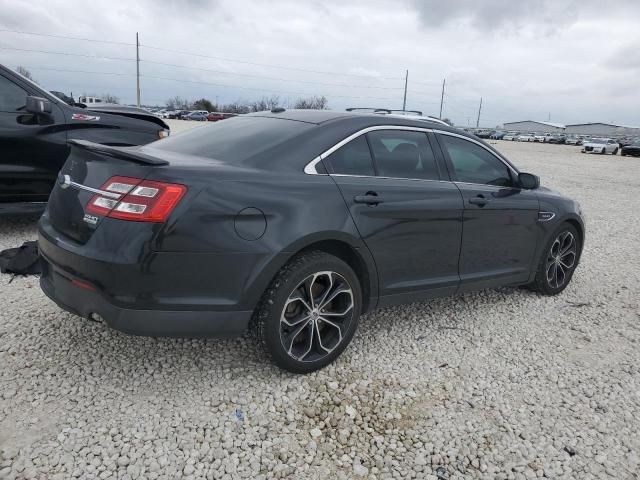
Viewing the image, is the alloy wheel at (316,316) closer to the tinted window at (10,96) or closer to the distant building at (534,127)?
the tinted window at (10,96)

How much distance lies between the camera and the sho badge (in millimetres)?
2645

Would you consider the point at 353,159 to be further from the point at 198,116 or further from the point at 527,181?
the point at 198,116

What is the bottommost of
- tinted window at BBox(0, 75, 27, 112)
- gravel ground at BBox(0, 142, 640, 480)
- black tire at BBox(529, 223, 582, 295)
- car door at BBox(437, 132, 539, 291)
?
gravel ground at BBox(0, 142, 640, 480)

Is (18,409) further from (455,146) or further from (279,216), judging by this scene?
(455,146)

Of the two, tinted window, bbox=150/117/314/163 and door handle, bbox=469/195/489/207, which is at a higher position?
tinted window, bbox=150/117/314/163

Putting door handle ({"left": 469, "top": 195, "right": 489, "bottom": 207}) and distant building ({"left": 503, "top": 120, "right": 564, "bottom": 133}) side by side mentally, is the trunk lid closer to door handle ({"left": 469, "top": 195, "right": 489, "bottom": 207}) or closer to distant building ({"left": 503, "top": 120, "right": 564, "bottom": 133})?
door handle ({"left": 469, "top": 195, "right": 489, "bottom": 207})

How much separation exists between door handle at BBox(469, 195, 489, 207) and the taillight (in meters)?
2.22

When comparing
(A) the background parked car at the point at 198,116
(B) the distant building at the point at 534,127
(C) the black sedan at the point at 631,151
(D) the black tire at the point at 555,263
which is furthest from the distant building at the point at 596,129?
(D) the black tire at the point at 555,263

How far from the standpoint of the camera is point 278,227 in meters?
2.78

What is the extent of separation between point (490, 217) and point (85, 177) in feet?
9.40

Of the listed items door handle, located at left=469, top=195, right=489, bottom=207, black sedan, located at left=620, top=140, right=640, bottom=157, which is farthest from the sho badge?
black sedan, located at left=620, top=140, right=640, bottom=157

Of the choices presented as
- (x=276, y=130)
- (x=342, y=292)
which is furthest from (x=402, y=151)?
(x=342, y=292)

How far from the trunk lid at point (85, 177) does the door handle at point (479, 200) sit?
7.52ft

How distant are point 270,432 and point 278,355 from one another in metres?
0.47
